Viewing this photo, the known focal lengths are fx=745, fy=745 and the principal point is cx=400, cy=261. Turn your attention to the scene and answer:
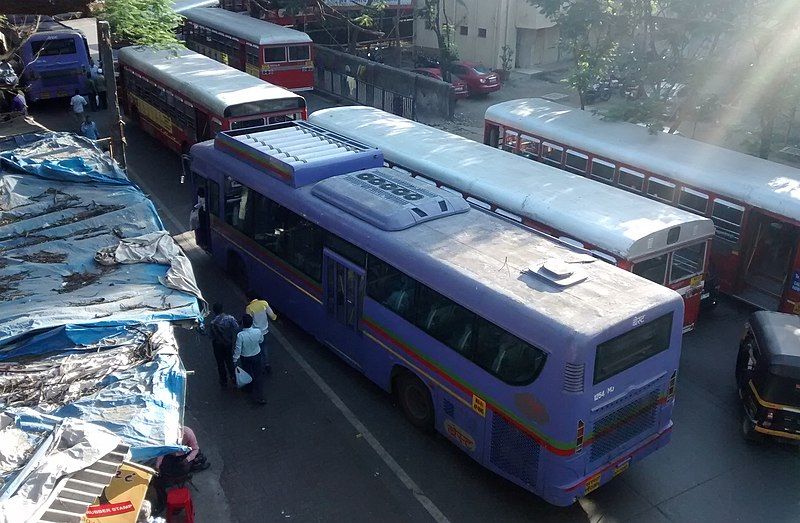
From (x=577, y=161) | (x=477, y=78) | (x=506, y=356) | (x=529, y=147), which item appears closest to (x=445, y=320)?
(x=506, y=356)

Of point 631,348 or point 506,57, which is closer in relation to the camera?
point 631,348

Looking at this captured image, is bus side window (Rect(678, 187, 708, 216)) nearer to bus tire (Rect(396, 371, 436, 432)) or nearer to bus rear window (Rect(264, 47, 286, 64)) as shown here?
bus tire (Rect(396, 371, 436, 432))

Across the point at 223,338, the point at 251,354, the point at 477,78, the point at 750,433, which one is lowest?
the point at 750,433

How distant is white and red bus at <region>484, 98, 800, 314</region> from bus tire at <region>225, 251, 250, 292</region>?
7370mm

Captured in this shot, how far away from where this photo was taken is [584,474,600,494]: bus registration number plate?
8.26 meters

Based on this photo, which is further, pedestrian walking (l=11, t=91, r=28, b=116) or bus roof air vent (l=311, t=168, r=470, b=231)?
pedestrian walking (l=11, t=91, r=28, b=116)

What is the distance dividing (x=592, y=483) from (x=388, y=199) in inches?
187

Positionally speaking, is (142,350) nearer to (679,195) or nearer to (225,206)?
(225,206)

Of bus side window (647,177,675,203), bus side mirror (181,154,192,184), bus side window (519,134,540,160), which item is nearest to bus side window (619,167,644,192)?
bus side window (647,177,675,203)

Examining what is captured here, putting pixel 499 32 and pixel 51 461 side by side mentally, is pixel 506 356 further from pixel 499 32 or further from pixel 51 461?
pixel 499 32

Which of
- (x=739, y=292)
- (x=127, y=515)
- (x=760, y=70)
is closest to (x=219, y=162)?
(x=127, y=515)

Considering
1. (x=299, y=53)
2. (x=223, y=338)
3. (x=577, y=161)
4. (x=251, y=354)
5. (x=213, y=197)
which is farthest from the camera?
(x=299, y=53)

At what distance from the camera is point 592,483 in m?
8.31

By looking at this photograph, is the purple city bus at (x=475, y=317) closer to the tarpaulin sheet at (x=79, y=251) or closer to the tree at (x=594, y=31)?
the tarpaulin sheet at (x=79, y=251)
